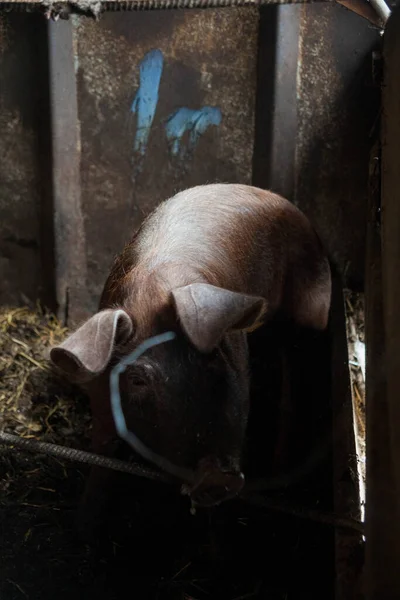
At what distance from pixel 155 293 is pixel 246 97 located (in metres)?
1.84

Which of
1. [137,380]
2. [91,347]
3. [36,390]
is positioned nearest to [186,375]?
[137,380]

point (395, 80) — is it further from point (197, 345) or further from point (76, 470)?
point (76, 470)

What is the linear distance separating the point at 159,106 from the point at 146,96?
9cm

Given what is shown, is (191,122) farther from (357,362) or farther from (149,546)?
(149,546)

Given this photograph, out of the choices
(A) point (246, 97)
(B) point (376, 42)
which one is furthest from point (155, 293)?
(B) point (376, 42)

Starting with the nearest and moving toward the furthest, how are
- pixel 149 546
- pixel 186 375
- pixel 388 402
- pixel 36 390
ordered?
1. pixel 388 402
2. pixel 186 375
3. pixel 149 546
4. pixel 36 390

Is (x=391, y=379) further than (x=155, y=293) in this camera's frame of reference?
No

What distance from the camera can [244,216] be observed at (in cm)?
343

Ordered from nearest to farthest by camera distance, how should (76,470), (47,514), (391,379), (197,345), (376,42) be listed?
(391,379) < (197,345) < (47,514) < (76,470) < (376,42)

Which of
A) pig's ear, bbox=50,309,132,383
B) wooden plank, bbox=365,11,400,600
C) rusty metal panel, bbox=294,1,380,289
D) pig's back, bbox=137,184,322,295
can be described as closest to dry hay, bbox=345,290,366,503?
rusty metal panel, bbox=294,1,380,289

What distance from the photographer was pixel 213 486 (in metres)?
2.22

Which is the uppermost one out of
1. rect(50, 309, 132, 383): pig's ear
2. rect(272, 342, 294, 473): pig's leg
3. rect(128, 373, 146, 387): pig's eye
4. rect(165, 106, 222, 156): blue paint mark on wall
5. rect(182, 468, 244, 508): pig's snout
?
rect(165, 106, 222, 156): blue paint mark on wall

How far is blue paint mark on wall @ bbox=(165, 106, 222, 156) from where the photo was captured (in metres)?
4.04

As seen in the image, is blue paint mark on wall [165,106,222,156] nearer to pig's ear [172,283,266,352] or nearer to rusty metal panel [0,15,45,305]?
rusty metal panel [0,15,45,305]
